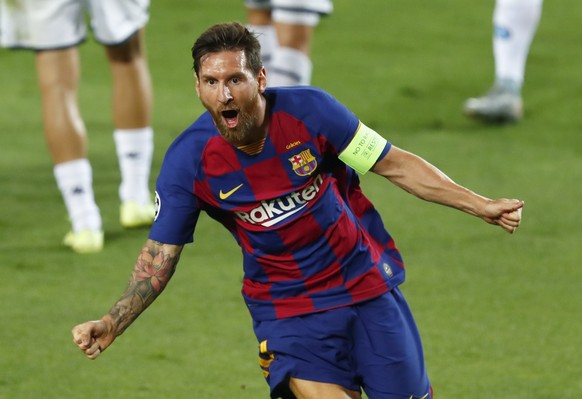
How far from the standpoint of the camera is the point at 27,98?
9.74m

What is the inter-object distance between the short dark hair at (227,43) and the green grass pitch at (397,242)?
1468mm

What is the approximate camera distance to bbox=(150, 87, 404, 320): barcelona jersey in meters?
3.72

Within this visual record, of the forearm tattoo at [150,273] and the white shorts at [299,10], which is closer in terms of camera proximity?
the forearm tattoo at [150,273]

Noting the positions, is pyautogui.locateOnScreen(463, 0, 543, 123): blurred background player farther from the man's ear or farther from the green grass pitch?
the man's ear

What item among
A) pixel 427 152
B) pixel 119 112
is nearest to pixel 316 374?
pixel 119 112

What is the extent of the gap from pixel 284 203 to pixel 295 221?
0.20 ft

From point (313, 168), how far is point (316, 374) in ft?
1.87

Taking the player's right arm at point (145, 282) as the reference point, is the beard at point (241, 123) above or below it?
above

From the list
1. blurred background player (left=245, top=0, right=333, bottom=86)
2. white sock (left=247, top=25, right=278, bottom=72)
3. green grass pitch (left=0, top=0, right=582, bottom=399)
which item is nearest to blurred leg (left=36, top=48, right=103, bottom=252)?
green grass pitch (left=0, top=0, right=582, bottom=399)

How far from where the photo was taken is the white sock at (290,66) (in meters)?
7.39

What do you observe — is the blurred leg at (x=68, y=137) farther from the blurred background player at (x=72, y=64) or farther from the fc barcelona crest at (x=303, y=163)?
the fc barcelona crest at (x=303, y=163)

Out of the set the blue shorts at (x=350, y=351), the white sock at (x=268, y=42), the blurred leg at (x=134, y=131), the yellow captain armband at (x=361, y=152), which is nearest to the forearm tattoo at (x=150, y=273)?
the blue shorts at (x=350, y=351)

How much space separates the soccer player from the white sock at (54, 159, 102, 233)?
103 inches

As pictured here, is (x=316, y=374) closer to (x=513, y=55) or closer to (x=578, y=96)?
(x=513, y=55)
